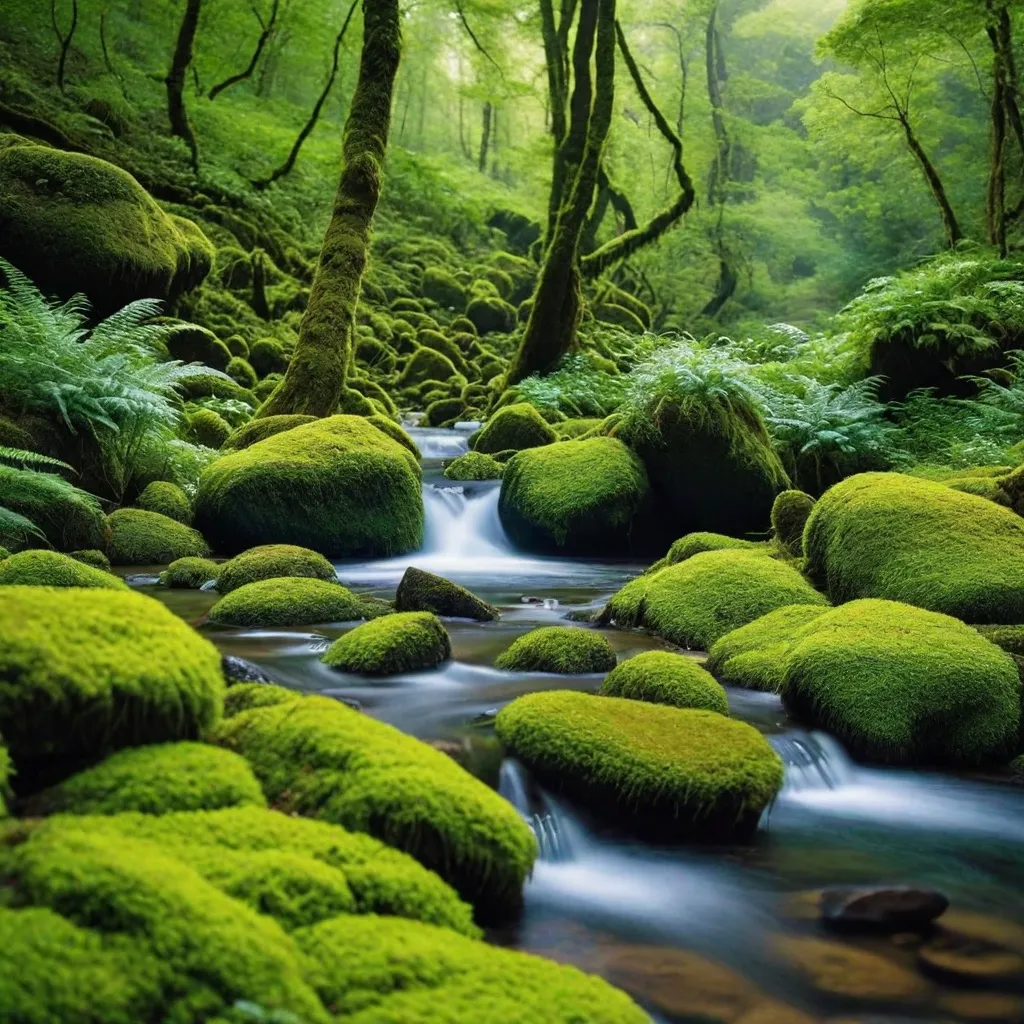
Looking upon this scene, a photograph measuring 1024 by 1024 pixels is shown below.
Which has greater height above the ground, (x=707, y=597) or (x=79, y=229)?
(x=79, y=229)

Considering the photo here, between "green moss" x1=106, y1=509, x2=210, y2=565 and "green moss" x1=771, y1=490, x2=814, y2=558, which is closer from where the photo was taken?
"green moss" x1=771, y1=490, x2=814, y2=558

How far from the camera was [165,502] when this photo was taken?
9.15 meters

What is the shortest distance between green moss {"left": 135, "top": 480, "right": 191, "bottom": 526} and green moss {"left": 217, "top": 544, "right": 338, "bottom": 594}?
205 centimetres

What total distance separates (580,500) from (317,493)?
2.95m

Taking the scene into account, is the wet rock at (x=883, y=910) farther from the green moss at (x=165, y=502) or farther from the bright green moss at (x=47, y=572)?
the green moss at (x=165, y=502)

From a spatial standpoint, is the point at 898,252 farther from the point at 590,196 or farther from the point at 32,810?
the point at 32,810

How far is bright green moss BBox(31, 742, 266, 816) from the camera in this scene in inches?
82.7

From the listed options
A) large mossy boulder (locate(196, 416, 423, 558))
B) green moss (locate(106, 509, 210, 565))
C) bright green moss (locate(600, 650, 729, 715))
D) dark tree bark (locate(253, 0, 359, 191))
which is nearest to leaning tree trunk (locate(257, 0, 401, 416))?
large mossy boulder (locate(196, 416, 423, 558))

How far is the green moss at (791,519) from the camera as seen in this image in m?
7.67

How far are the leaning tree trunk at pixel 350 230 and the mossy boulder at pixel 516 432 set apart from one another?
Result: 9.43 feet

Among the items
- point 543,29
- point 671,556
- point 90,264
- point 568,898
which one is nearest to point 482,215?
point 543,29

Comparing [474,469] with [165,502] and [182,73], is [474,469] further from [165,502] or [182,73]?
[182,73]

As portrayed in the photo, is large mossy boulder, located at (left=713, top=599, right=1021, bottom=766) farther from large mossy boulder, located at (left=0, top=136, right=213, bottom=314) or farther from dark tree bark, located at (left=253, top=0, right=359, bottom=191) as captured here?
dark tree bark, located at (left=253, top=0, right=359, bottom=191)

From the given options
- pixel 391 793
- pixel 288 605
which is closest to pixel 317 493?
pixel 288 605
